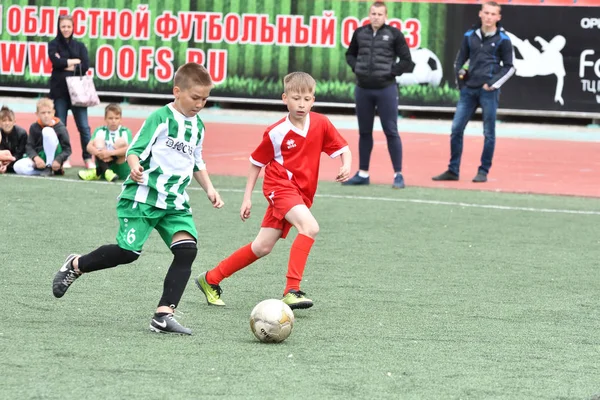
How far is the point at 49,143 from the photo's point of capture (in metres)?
15.0

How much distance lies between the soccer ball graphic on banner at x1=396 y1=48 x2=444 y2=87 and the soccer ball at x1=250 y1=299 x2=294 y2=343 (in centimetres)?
1630

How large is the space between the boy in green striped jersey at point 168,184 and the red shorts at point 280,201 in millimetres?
898

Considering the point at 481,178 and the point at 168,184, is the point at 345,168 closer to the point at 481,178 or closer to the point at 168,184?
the point at 168,184

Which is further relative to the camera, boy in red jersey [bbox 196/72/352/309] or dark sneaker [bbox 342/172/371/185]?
dark sneaker [bbox 342/172/371/185]

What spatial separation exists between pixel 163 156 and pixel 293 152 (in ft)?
3.90

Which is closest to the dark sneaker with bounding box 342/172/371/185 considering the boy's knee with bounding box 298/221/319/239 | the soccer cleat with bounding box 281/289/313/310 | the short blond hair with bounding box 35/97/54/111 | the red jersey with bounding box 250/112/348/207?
the short blond hair with bounding box 35/97/54/111

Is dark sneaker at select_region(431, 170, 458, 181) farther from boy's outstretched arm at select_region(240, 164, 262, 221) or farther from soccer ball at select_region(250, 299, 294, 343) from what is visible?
soccer ball at select_region(250, 299, 294, 343)

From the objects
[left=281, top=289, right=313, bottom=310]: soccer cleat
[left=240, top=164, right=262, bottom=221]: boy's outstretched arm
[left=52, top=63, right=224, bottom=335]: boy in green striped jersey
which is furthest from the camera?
[left=240, top=164, right=262, bottom=221]: boy's outstretched arm

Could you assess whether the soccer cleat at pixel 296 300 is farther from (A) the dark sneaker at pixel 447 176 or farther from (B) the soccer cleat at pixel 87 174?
(A) the dark sneaker at pixel 447 176

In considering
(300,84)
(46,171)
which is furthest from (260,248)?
→ (46,171)

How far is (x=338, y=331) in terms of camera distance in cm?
698

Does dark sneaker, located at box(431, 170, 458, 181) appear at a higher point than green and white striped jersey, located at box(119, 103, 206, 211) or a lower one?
lower

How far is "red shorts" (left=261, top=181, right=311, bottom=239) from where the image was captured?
7.70m

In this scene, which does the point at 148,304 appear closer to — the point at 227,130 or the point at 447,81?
the point at 227,130
